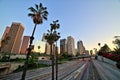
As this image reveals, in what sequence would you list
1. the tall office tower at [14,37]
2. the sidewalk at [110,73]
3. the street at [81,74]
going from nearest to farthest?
the sidewalk at [110,73]
the street at [81,74]
the tall office tower at [14,37]

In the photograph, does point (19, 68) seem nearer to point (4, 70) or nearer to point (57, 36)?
point (4, 70)


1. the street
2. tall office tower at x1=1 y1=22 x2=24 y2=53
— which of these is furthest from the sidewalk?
tall office tower at x1=1 y1=22 x2=24 y2=53

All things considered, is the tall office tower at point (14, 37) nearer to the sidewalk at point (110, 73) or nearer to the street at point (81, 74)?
the street at point (81, 74)

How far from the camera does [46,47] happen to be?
175m

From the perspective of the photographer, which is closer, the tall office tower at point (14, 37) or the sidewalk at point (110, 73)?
the sidewalk at point (110, 73)

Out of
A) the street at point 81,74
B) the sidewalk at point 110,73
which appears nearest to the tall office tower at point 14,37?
the street at point 81,74

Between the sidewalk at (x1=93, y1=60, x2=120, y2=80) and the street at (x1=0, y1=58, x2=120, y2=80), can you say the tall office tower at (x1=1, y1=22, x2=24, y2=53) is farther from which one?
the sidewalk at (x1=93, y1=60, x2=120, y2=80)

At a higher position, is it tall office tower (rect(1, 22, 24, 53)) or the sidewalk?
tall office tower (rect(1, 22, 24, 53))

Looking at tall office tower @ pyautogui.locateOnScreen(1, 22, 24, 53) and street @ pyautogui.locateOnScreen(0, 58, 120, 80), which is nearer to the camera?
street @ pyautogui.locateOnScreen(0, 58, 120, 80)

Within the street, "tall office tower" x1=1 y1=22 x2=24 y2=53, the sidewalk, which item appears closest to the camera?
the sidewalk

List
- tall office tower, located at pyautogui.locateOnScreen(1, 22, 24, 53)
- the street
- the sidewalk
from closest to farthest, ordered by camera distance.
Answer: the sidewalk
the street
tall office tower, located at pyautogui.locateOnScreen(1, 22, 24, 53)

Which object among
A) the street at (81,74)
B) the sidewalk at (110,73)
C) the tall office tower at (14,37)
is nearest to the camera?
the sidewalk at (110,73)

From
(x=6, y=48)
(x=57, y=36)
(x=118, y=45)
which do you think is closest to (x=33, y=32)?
(x=57, y=36)

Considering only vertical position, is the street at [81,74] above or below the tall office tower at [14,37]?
below
